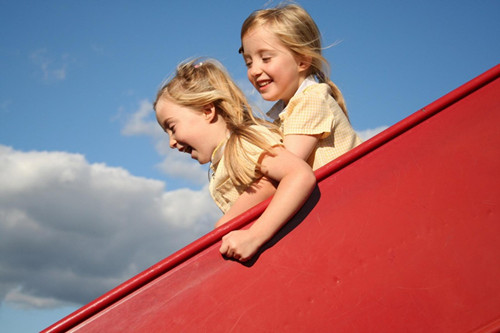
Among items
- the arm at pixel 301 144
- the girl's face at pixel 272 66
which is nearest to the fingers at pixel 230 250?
→ the arm at pixel 301 144

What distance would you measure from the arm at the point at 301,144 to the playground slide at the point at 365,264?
0.32m

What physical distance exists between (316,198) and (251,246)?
236mm

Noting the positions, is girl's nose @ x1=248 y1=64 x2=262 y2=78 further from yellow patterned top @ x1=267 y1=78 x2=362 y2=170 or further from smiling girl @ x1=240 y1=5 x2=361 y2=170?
yellow patterned top @ x1=267 y1=78 x2=362 y2=170

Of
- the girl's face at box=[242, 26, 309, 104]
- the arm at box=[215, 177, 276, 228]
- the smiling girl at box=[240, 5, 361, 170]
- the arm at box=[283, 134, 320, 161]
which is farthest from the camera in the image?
the girl's face at box=[242, 26, 309, 104]

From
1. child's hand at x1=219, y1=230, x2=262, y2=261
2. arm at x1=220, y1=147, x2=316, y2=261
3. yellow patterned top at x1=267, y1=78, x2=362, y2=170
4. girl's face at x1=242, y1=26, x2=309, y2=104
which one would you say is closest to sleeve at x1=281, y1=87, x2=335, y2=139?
yellow patterned top at x1=267, y1=78, x2=362, y2=170

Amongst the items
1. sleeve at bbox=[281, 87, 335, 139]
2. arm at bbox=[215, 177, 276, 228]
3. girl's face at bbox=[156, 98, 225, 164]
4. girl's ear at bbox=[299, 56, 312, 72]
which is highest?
girl's ear at bbox=[299, 56, 312, 72]

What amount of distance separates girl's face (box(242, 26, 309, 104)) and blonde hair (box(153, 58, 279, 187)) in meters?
0.13

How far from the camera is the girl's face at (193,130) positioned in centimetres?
192

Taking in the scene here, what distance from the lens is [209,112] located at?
1.95 m

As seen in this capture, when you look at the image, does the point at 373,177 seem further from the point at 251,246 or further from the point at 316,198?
the point at 251,246

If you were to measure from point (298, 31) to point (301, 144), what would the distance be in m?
0.65

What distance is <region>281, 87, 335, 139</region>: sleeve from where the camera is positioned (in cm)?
179

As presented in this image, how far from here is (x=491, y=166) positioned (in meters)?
1.42

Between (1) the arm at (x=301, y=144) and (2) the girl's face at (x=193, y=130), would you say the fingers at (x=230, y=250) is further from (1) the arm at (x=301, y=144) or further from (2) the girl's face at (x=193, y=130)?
(2) the girl's face at (x=193, y=130)
